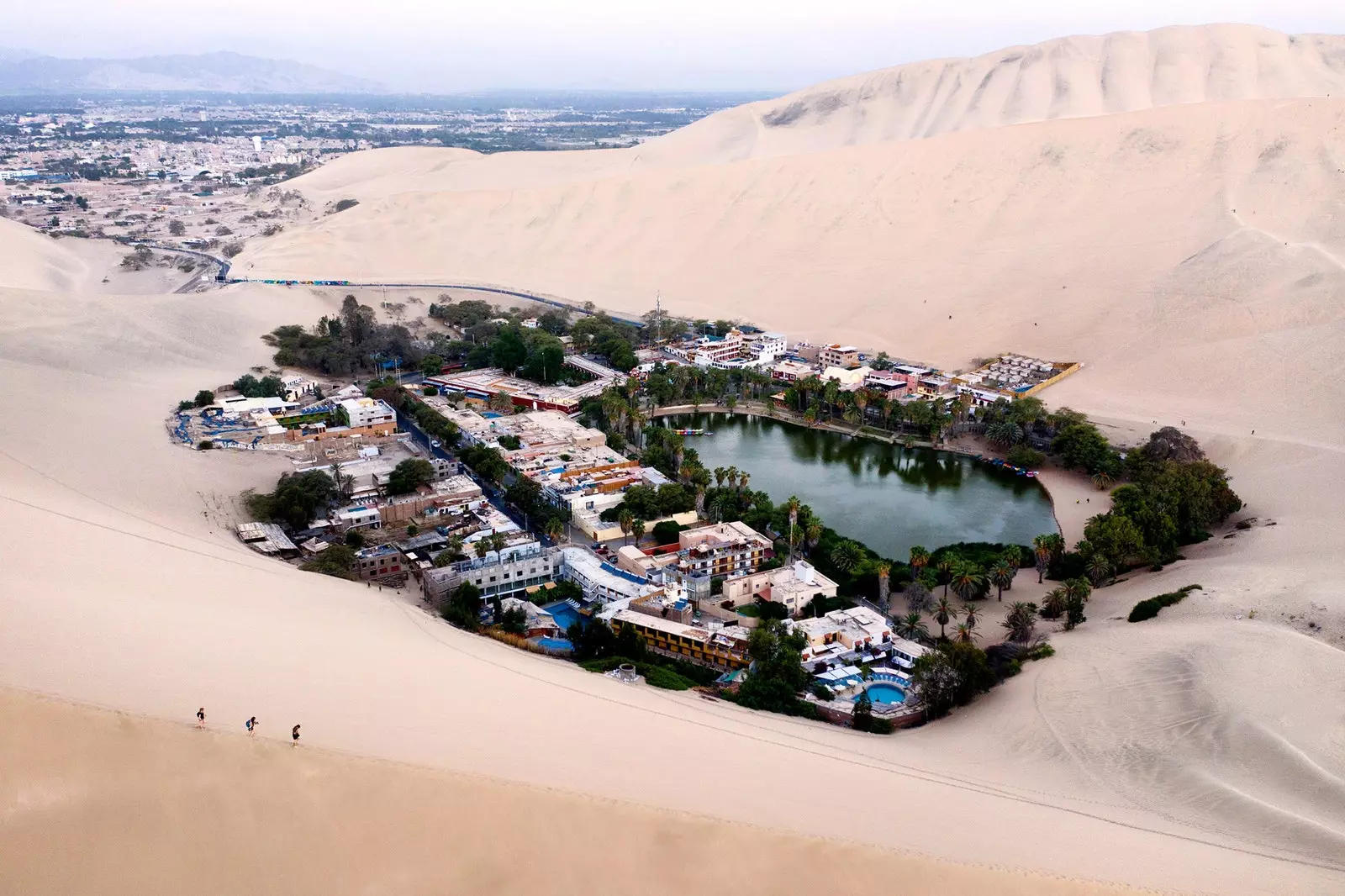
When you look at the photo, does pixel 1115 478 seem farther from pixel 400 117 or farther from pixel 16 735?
pixel 400 117

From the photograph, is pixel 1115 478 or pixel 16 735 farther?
pixel 1115 478

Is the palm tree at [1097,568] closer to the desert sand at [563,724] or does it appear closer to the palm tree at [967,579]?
the desert sand at [563,724]

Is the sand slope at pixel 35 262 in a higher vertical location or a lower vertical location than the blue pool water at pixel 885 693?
higher

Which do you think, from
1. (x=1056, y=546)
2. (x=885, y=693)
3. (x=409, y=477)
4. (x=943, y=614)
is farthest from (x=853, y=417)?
(x=885, y=693)

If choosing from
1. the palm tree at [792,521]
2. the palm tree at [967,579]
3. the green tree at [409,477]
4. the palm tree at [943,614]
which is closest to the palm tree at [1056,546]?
the palm tree at [967,579]

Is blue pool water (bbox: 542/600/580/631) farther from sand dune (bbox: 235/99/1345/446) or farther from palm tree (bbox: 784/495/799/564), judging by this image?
sand dune (bbox: 235/99/1345/446)

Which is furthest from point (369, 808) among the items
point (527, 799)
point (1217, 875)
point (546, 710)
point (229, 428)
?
point (229, 428)
